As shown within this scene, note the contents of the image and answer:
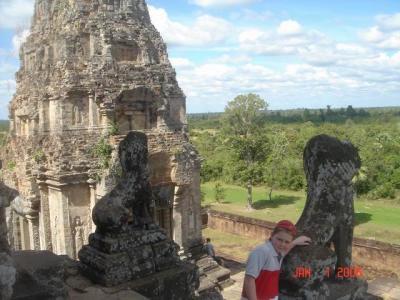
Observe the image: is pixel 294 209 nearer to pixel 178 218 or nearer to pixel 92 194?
pixel 178 218

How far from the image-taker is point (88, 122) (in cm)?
1223

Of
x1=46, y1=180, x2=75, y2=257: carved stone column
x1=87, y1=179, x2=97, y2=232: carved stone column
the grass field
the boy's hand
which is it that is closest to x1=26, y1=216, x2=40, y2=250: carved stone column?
x1=46, y1=180, x2=75, y2=257: carved stone column

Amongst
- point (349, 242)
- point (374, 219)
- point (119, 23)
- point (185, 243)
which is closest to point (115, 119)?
point (119, 23)

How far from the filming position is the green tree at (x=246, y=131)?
110 ft

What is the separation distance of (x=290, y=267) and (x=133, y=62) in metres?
10.7

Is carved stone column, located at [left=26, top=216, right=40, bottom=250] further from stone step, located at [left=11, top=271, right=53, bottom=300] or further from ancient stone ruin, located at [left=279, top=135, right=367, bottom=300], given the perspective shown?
ancient stone ruin, located at [left=279, top=135, right=367, bottom=300]

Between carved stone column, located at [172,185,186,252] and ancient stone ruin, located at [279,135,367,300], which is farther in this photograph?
carved stone column, located at [172,185,186,252]

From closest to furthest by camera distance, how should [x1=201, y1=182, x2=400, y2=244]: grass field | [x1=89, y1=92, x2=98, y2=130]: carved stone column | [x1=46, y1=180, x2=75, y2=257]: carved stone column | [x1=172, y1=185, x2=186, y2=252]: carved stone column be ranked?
[x1=46, y1=180, x2=75, y2=257]: carved stone column
[x1=89, y1=92, x2=98, y2=130]: carved stone column
[x1=172, y1=185, x2=186, y2=252]: carved stone column
[x1=201, y1=182, x2=400, y2=244]: grass field

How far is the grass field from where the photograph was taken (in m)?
25.1

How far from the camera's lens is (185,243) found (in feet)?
44.5

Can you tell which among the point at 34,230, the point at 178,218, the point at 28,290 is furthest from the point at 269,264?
the point at 34,230

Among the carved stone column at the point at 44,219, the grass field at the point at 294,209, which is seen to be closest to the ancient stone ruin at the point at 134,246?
the carved stone column at the point at 44,219

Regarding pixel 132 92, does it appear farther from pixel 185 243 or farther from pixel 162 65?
pixel 185 243

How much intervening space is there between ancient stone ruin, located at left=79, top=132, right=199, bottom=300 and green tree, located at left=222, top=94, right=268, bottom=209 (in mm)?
28380
